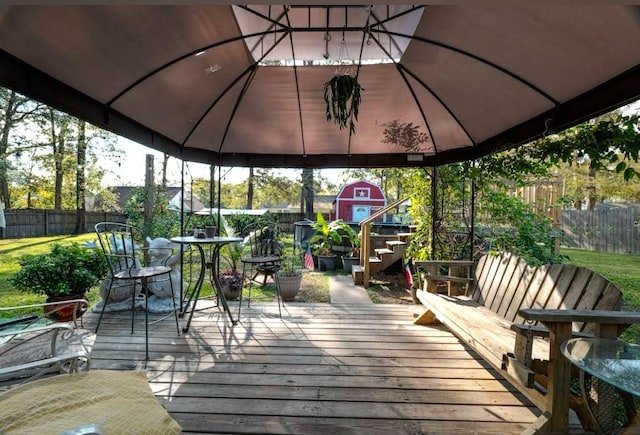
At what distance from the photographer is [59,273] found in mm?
3656

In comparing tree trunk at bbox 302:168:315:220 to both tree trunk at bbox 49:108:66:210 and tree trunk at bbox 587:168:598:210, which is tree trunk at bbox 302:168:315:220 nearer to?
tree trunk at bbox 49:108:66:210

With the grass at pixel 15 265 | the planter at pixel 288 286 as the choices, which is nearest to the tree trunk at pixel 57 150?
the grass at pixel 15 265

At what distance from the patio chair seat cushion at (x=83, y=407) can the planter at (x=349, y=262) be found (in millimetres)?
6205

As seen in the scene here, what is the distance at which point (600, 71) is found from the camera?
6.90 ft

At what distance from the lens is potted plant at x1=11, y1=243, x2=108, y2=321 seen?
3.58m

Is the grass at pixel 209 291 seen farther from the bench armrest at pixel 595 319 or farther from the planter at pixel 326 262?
the bench armrest at pixel 595 319

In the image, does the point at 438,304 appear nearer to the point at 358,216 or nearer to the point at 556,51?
the point at 556,51

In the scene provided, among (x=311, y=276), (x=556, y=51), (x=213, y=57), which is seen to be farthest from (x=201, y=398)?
(x=311, y=276)

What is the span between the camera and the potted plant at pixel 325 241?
789cm

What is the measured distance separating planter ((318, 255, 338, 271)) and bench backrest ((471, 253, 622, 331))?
4566 mm

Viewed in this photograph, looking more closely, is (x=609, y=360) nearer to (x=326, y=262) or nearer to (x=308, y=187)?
(x=326, y=262)

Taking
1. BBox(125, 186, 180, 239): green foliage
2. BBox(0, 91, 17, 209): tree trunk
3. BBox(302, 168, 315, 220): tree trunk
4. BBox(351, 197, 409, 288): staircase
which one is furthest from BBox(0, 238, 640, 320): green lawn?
BBox(302, 168, 315, 220): tree trunk

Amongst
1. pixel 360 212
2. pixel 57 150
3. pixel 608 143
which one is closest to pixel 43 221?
pixel 57 150

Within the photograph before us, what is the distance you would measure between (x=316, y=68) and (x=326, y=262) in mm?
5186
